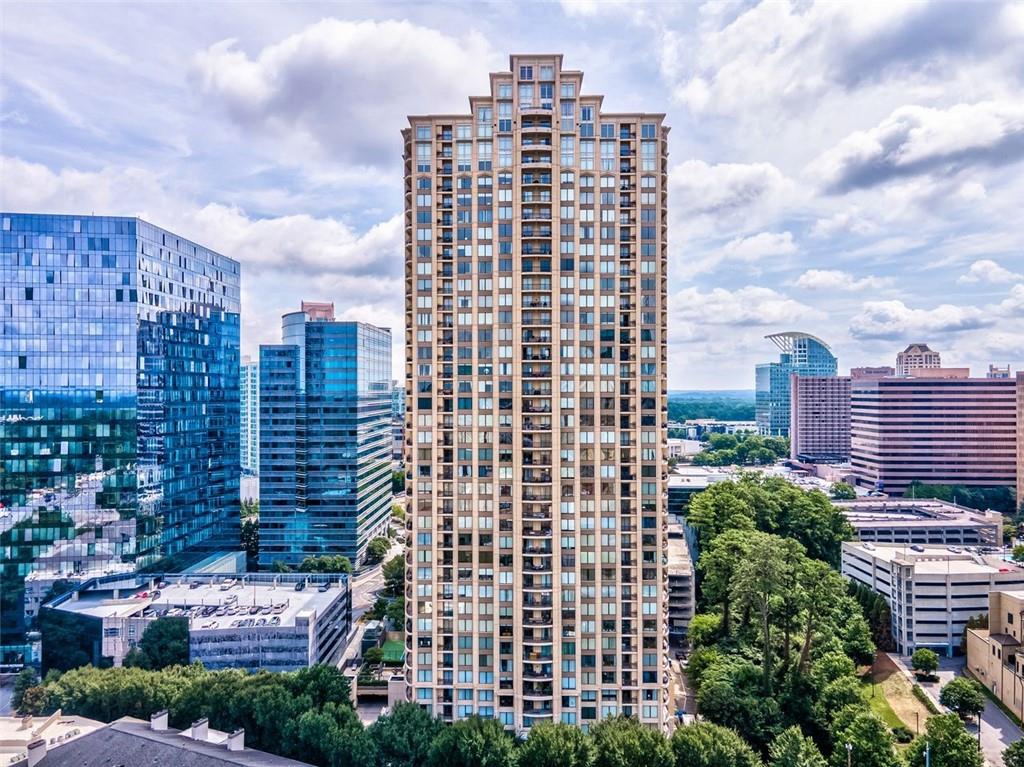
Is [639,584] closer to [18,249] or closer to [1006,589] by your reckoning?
[1006,589]

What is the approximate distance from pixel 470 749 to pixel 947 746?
88.8 ft

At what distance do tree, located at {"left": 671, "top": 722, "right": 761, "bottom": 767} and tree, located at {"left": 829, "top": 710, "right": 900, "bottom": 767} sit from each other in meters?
4.87

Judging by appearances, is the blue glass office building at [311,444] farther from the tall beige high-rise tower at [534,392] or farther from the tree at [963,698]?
the tree at [963,698]

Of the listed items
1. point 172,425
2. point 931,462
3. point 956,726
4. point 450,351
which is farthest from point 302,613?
point 931,462

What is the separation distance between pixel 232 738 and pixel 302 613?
56.9 ft

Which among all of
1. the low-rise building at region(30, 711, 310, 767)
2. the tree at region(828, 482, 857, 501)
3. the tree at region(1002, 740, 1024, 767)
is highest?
the tree at region(828, 482, 857, 501)

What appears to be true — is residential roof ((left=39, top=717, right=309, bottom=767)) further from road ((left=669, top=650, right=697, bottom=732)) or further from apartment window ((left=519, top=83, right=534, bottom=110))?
apartment window ((left=519, top=83, right=534, bottom=110))

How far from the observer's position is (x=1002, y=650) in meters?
54.0

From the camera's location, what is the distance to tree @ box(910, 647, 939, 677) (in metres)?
56.8

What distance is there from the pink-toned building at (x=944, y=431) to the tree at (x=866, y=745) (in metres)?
101

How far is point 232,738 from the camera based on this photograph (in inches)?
1505

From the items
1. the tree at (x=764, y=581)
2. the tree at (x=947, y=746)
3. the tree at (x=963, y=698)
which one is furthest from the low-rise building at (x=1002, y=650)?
the tree at (x=764, y=581)

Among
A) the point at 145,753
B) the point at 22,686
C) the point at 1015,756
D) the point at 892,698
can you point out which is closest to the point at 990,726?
the point at 892,698

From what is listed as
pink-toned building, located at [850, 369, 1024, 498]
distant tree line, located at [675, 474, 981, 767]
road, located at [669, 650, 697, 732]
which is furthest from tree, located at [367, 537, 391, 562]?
pink-toned building, located at [850, 369, 1024, 498]
